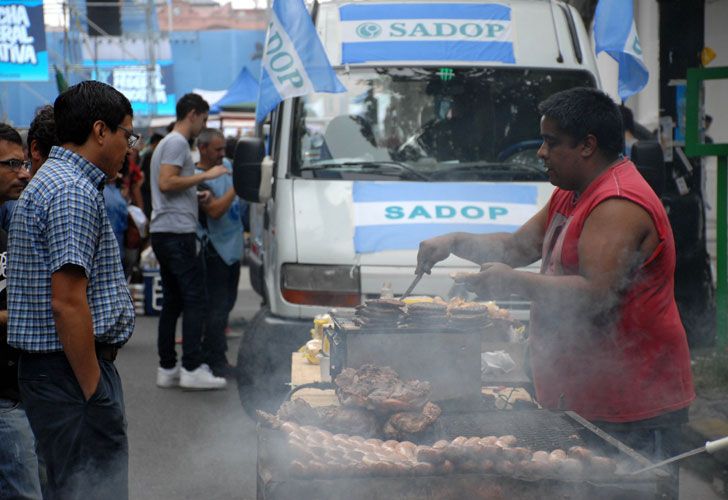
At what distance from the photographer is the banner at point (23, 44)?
17172 millimetres

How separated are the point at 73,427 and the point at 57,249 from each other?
23.9 inches

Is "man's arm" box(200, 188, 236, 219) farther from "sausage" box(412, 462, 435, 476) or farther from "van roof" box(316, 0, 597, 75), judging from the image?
"sausage" box(412, 462, 435, 476)

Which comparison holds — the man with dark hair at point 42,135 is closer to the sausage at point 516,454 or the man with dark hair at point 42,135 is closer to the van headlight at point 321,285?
the sausage at point 516,454

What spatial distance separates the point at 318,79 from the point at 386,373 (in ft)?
10.7

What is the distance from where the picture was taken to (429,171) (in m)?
6.43

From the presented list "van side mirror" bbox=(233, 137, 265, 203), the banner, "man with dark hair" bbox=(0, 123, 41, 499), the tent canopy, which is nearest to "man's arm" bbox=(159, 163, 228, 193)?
"van side mirror" bbox=(233, 137, 265, 203)

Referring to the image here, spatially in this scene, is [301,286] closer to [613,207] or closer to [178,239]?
[178,239]

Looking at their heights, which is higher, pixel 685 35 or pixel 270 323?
pixel 685 35

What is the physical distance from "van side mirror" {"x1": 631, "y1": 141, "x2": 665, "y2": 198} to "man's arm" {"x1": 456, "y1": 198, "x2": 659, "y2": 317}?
2.57 metres

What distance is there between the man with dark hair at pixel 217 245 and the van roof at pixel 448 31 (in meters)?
1.93

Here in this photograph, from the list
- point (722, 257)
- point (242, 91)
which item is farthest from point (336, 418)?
point (242, 91)

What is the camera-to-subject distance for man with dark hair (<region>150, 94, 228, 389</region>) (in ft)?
25.1

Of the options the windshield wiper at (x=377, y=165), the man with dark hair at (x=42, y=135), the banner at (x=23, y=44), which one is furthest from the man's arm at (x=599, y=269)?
the banner at (x=23, y=44)

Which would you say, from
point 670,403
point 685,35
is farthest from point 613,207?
point 685,35
